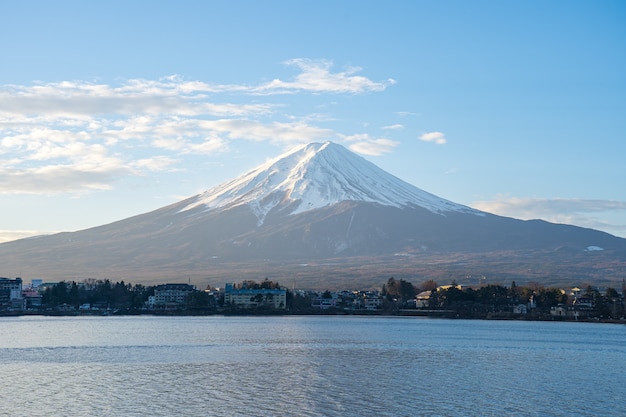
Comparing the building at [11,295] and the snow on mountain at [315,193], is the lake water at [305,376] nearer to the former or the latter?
the building at [11,295]

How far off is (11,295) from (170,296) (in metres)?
15.7

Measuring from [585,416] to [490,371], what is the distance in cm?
872

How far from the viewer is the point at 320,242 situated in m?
165

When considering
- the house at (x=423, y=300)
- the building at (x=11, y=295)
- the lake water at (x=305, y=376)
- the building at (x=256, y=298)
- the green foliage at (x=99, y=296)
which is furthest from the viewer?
the building at (x=11, y=295)

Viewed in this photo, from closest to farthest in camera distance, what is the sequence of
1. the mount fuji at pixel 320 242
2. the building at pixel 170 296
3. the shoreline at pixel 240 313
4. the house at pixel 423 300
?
the shoreline at pixel 240 313
the house at pixel 423 300
the building at pixel 170 296
the mount fuji at pixel 320 242

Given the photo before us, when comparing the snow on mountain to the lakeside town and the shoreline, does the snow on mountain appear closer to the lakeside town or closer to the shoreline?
the lakeside town

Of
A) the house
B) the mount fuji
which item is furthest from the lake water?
the mount fuji

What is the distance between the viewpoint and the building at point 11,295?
88.8m

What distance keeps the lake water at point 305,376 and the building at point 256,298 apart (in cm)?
3702

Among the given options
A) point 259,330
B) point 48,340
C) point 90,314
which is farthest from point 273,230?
point 48,340

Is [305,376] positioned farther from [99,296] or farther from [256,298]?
[99,296]

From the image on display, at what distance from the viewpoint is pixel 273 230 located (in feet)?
552

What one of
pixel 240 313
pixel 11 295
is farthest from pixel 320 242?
pixel 240 313

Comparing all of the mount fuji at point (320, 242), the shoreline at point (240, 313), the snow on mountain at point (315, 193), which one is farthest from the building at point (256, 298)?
the snow on mountain at point (315, 193)
